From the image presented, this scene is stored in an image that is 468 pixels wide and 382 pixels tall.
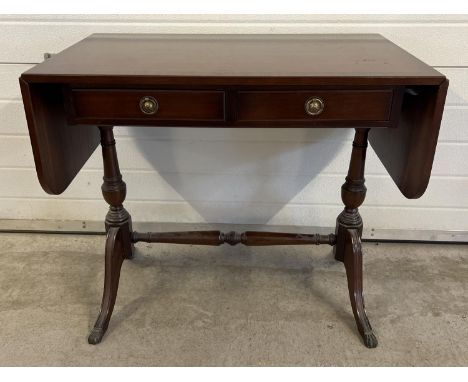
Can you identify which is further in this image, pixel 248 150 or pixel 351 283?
pixel 248 150

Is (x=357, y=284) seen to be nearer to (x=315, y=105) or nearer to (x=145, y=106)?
(x=315, y=105)

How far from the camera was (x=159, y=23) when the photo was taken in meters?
1.85

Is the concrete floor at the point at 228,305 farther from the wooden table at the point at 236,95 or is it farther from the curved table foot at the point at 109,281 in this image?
the wooden table at the point at 236,95

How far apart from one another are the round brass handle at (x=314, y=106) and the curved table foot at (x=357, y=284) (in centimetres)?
70

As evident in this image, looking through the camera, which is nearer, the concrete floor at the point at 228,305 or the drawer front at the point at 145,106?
the drawer front at the point at 145,106

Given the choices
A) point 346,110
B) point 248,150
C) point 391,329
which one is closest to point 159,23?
point 248,150

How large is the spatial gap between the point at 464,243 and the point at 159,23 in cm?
171

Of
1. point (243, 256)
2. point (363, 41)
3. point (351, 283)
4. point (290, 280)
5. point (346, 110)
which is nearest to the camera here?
point (346, 110)

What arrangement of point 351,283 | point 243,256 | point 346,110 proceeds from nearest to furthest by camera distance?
point 346,110, point 351,283, point 243,256

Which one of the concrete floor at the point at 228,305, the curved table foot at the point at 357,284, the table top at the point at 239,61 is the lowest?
the concrete floor at the point at 228,305

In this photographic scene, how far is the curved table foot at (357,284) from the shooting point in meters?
1.67

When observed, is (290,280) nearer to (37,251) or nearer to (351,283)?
(351,283)

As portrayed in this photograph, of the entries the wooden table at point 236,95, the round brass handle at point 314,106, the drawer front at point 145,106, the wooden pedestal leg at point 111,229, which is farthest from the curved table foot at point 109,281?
the round brass handle at point 314,106

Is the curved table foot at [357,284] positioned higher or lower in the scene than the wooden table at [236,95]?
lower
